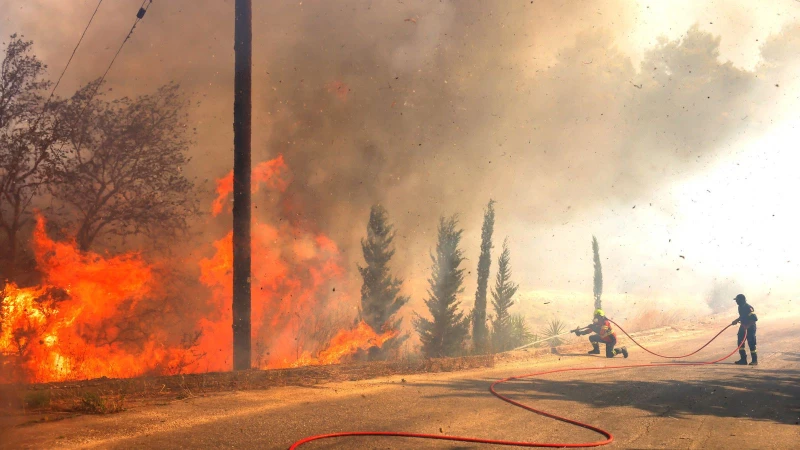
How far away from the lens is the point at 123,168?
16.7m

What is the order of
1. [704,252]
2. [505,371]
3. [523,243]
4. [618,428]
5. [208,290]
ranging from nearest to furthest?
1. [618,428]
2. [505,371]
3. [208,290]
4. [704,252]
5. [523,243]

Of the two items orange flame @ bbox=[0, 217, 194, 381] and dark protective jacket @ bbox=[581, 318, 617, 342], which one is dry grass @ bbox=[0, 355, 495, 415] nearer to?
orange flame @ bbox=[0, 217, 194, 381]

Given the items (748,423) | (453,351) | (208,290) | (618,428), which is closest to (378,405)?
(618,428)

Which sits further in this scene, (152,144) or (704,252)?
(704,252)

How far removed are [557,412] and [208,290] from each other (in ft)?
45.0

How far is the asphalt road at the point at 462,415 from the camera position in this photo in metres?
6.43

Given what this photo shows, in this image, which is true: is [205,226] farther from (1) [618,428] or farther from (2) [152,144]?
(1) [618,428]

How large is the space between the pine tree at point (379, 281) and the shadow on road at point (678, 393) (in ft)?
46.1

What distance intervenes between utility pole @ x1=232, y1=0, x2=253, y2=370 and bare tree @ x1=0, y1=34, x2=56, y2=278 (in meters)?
6.04

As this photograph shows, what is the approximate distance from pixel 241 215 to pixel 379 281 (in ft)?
44.4

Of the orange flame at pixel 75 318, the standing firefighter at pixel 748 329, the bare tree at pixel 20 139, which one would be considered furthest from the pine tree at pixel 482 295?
the bare tree at pixel 20 139

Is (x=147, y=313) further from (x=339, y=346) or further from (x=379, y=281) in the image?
(x=379, y=281)

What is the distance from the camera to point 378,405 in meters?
8.57

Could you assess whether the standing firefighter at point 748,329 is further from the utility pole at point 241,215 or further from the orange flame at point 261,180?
the orange flame at point 261,180
